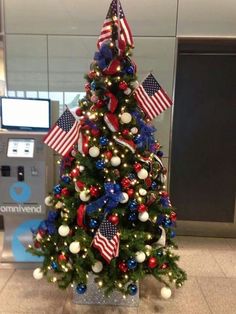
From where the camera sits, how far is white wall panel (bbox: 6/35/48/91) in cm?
321

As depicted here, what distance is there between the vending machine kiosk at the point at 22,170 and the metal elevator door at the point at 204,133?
5.73 ft

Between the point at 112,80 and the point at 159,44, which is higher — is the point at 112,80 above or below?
below

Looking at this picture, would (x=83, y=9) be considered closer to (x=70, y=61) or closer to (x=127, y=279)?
(x=70, y=61)

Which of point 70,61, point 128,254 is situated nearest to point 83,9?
point 70,61

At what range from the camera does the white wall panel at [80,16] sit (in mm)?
3104

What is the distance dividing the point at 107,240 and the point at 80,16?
8.18 feet

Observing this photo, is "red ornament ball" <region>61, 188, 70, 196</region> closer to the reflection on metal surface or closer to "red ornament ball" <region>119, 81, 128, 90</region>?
"red ornament ball" <region>119, 81, 128, 90</region>

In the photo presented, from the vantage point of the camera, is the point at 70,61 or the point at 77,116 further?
the point at 70,61

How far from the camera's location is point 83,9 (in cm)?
313

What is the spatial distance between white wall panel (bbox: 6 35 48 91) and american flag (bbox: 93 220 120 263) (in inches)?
78.7

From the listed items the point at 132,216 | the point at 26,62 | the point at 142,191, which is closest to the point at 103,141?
the point at 142,191

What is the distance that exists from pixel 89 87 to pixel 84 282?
142 cm

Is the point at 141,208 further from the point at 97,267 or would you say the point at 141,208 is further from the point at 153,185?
the point at 97,267

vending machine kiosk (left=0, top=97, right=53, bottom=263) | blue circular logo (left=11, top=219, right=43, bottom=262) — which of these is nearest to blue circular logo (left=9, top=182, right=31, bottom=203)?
vending machine kiosk (left=0, top=97, right=53, bottom=263)
